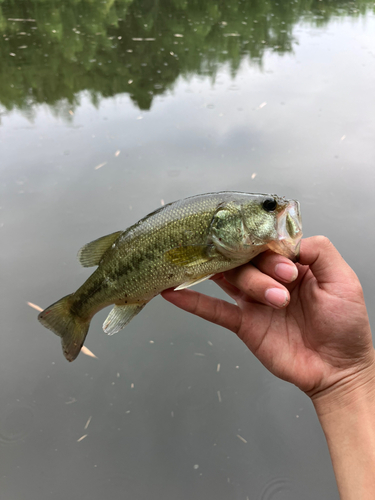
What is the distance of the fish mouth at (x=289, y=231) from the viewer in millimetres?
2035

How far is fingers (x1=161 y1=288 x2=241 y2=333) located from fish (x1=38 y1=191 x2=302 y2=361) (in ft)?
0.59

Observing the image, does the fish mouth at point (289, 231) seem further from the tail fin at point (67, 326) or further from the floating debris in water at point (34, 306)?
the floating debris in water at point (34, 306)

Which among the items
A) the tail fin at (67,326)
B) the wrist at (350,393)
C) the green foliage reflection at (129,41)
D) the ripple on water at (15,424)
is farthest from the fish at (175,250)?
the green foliage reflection at (129,41)

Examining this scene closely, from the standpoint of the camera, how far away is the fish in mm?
2080

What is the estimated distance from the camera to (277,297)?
75.5 inches

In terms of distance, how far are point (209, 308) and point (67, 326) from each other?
1.09 m

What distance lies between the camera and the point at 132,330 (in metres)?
3.81

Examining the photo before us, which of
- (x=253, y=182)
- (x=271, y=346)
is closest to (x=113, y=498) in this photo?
(x=271, y=346)

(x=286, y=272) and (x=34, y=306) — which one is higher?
(x=286, y=272)

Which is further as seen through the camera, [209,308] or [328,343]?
[209,308]

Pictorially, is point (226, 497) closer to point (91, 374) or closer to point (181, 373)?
point (181, 373)

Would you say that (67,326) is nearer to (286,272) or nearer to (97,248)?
(97,248)

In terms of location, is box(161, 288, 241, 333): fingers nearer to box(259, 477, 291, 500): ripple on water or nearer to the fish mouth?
the fish mouth

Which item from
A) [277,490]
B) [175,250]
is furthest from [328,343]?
[277,490]
